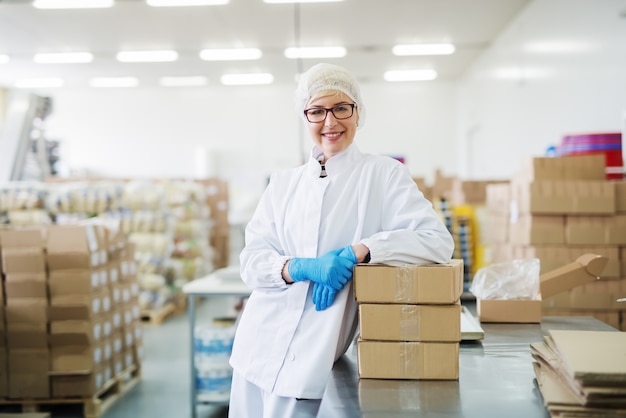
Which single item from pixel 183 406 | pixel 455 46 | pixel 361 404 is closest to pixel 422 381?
pixel 361 404

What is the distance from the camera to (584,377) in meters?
1.21

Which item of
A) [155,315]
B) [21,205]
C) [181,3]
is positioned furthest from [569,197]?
[181,3]

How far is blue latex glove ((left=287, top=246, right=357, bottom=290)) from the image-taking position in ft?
5.52

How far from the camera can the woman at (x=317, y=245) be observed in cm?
172

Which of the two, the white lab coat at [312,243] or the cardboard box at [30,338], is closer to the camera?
the white lab coat at [312,243]

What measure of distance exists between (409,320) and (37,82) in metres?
12.6

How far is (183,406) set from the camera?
385cm

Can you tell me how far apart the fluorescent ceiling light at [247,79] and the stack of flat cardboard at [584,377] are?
1091 cm

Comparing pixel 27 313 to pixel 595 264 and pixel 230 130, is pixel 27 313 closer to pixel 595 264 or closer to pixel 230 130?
pixel 595 264

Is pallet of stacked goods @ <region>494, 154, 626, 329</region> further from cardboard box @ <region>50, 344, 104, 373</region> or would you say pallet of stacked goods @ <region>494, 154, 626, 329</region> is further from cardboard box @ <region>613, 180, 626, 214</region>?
cardboard box @ <region>50, 344, 104, 373</region>

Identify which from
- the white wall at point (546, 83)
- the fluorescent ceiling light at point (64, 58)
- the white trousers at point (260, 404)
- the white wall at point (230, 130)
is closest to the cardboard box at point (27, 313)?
the white trousers at point (260, 404)

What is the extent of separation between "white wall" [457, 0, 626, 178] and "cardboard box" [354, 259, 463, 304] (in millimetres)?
3735

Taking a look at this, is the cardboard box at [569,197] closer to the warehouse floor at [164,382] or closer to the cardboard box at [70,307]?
the warehouse floor at [164,382]

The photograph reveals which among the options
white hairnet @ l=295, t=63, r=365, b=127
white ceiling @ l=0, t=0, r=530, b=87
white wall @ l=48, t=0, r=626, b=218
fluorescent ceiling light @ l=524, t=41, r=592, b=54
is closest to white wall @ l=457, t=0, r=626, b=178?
fluorescent ceiling light @ l=524, t=41, r=592, b=54
